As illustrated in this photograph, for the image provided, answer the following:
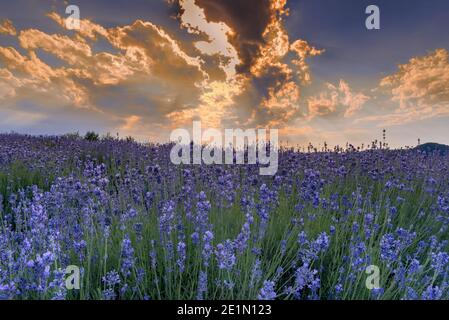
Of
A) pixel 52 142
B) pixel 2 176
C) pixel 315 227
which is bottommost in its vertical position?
pixel 315 227

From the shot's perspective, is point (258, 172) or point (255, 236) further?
point (258, 172)

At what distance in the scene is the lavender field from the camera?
1.85 meters

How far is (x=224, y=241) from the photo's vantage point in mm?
2215

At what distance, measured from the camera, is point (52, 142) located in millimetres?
8883

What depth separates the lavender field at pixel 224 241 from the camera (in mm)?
1846
